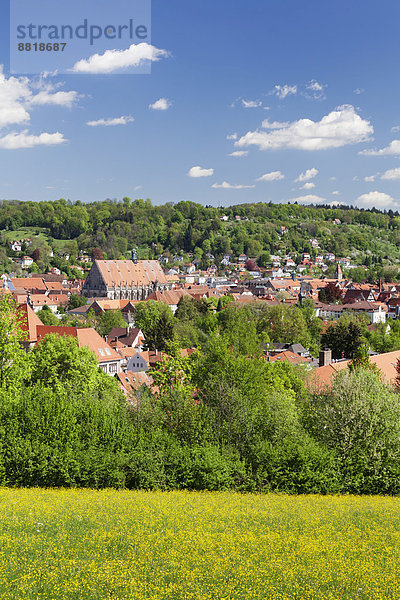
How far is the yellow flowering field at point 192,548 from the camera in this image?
40.0 ft

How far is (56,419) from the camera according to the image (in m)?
24.4

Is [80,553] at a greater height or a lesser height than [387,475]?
greater

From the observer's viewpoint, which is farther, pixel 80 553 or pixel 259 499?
pixel 259 499

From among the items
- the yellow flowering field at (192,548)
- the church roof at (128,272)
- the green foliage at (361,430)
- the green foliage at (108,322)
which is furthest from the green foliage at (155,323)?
the church roof at (128,272)

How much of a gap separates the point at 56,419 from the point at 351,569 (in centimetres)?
1465

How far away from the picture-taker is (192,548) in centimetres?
1470

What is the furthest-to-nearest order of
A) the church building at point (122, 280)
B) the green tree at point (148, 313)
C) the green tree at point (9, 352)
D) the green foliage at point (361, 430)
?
the church building at point (122, 280), the green tree at point (148, 313), the green tree at point (9, 352), the green foliage at point (361, 430)

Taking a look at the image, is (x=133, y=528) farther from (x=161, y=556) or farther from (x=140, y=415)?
(x=140, y=415)

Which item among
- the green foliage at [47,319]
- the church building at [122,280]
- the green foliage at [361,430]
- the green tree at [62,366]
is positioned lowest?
the green foliage at [361,430]

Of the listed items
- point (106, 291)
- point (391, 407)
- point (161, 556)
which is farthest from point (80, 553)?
point (106, 291)

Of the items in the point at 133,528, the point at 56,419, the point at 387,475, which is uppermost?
the point at 56,419

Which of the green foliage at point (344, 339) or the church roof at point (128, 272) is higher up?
the church roof at point (128, 272)

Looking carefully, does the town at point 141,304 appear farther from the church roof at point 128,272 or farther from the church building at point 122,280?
the church building at point 122,280

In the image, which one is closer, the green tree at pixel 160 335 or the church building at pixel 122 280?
the green tree at pixel 160 335
